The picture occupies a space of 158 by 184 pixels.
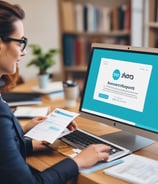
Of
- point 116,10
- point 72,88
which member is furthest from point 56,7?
point 72,88

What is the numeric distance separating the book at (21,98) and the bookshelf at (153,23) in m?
1.81

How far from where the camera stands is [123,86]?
5.02 ft

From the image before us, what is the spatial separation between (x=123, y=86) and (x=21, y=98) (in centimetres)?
96

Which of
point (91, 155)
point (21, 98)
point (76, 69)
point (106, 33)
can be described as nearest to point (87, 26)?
point (106, 33)

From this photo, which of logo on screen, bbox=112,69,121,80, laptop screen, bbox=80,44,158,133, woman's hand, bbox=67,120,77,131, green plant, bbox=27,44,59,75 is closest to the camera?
laptop screen, bbox=80,44,158,133

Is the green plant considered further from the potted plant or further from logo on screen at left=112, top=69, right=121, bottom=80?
logo on screen at left=112, top=69, right=121, bottom=80

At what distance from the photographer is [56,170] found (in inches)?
50.0

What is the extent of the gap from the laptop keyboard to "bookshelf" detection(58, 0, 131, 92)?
2414 mm

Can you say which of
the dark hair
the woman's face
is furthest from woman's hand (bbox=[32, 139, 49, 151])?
the dark hair

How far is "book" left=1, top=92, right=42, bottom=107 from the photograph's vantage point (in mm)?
2223

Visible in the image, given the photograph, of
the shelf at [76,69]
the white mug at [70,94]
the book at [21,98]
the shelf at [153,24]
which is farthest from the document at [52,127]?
the shelf at [76,69]

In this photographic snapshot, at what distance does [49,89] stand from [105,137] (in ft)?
3.18

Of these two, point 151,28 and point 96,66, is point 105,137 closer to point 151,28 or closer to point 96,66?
point 96,66

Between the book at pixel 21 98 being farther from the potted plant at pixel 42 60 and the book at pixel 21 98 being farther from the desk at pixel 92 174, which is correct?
the desk at pixel 92 174
